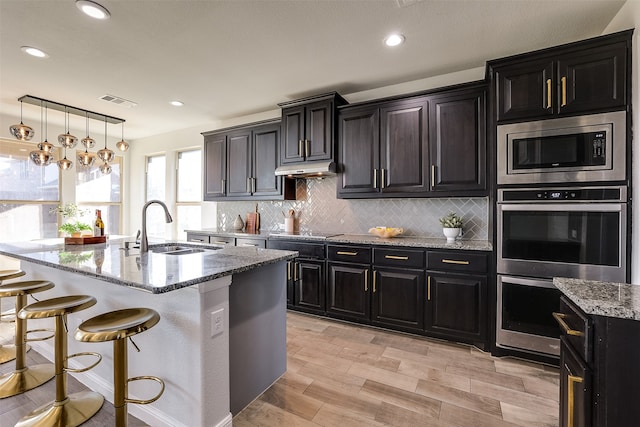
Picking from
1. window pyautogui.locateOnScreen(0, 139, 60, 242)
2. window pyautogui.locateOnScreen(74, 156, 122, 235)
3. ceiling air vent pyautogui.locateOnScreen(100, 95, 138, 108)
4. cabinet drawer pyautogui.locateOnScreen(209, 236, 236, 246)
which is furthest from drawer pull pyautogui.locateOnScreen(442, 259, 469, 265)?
window pyautogui.locateOnScreen(0, 139, 60, 242)

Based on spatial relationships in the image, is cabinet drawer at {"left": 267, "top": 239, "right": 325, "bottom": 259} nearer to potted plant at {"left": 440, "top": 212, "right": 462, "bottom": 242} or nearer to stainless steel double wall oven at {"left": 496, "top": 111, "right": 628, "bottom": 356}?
potted plant at {"left": 440, "top": 212, "right": 462, "bottom": 242}

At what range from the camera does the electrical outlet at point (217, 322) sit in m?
1.56

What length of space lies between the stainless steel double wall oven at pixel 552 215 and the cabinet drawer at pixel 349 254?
3.98ft

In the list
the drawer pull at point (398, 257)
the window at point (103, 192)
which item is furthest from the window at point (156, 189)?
the drawer pull at point (398, 257)

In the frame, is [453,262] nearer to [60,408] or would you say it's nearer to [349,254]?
[349,254]

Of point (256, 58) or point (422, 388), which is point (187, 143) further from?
point (422, 388)

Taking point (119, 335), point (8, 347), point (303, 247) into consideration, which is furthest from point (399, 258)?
point (8, 347)

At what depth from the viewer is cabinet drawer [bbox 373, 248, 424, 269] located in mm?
2863

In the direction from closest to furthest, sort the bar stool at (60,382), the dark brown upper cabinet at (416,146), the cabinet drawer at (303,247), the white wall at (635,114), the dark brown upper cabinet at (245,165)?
the bar stool at (60,382)
the white wall at (635,114)
the dark brown upper cabinet at (416,146)
the cabinet drawer at (303,247)
the dark brown upper cabinet at (245,165)

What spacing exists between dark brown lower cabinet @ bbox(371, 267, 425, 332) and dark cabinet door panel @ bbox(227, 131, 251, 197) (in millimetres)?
2337

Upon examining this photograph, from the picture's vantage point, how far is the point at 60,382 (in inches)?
70.6

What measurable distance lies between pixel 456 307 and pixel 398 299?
0.53 meters

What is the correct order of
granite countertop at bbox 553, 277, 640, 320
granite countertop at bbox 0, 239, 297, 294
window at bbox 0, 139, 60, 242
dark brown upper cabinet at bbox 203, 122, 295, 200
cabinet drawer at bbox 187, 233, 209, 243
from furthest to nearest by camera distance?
window at bbox 0, 139, 60, 242 → cabinet drawer at bbox 187, 233, 209, 243 → dark brown upper cabinet at bbox 203, 122, 295, 200 → granite countertop at bbox 0, 239, 297, 294 → granite countertop at bbox 553, 277, 640, 320

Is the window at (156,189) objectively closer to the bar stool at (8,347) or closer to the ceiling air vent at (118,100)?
the ceiling air vent at (118,100)
